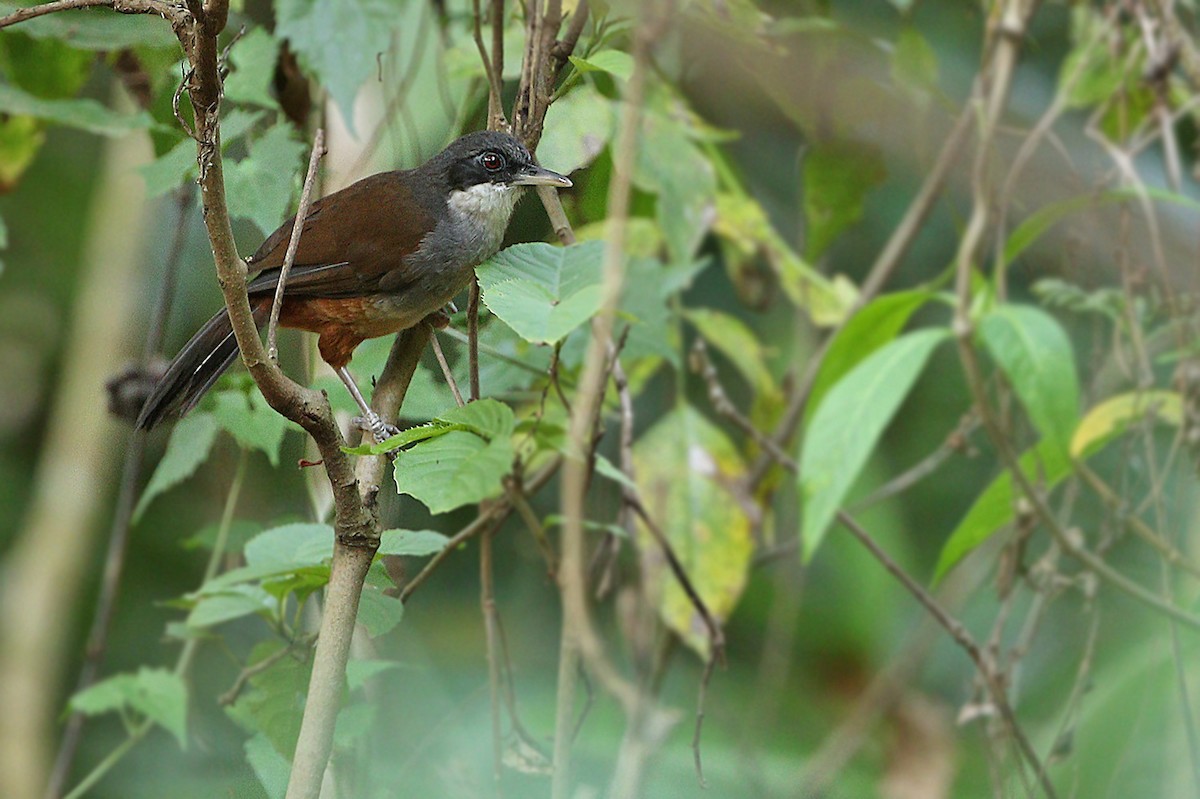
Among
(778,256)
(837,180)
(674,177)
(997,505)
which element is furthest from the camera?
(837,180)

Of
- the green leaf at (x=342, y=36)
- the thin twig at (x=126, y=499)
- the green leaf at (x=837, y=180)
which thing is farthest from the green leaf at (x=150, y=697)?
the green leaf at (x=837, y=180)

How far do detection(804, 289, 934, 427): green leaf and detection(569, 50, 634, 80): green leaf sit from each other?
1.09 m

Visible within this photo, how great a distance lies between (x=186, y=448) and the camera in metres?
1.94

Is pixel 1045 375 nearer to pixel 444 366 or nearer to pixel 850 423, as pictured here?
pixel 850 423

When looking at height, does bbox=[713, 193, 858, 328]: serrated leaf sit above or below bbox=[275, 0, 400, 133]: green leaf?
below

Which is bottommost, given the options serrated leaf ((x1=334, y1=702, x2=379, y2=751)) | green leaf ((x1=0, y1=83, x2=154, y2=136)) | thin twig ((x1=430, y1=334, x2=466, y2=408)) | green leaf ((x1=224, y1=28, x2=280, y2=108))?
serrated leaf ((x1=334, y1=702, x2=379, y2=751))

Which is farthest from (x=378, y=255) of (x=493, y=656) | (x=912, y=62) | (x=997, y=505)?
(x=912, y=62)

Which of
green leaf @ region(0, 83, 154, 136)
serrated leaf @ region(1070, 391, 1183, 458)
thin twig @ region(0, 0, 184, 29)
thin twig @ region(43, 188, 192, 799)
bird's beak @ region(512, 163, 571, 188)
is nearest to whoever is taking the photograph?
thin twig @ region(0, 0, 184, 29)

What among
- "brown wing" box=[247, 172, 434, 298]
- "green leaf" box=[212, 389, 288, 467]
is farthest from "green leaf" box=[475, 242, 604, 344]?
"green leaf" box=[212, 389, 288, 467]

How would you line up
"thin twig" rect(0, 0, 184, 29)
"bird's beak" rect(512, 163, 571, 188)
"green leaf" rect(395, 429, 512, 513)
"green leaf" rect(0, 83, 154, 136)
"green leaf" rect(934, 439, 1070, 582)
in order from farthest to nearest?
"green leaf" rect(934, 439, 1070, 582), "green leaf" rect(0, 83, 154, 136), "bird's beak" rect(512, 163, 571, 188), "green leaf" rect(395, 429, 512, 513), "thin twig" rect(0, 0, 184, 29)

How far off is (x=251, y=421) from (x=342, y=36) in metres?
0.59

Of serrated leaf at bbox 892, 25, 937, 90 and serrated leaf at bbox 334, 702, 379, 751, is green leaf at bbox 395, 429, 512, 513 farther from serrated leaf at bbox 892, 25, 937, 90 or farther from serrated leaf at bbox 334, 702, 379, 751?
serrated leaf at bbox 892, 25, 937, 90

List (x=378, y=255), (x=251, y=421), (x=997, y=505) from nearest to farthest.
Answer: (x=378, y=255), (x=251, y=421), (x=997, y=505)

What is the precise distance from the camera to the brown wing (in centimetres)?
159
